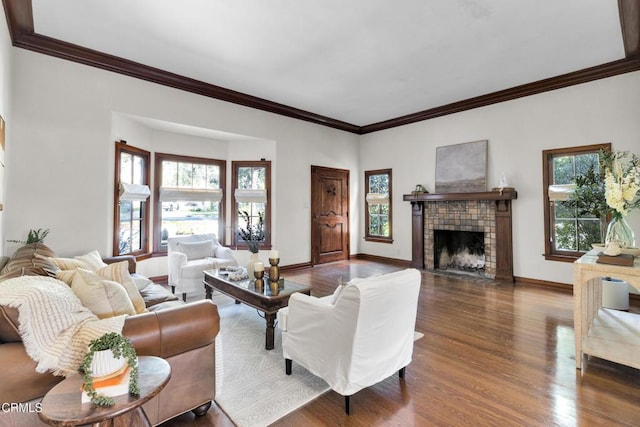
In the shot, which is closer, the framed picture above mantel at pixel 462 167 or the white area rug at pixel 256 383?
the white area rug at pixel 256 383

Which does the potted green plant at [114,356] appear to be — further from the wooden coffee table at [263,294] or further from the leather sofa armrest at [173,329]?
the wooden coffee table at [263,294]

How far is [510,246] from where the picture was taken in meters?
5.20

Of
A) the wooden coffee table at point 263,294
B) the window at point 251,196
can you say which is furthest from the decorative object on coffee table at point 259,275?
the window at point 251,196

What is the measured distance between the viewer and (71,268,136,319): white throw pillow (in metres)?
1.77

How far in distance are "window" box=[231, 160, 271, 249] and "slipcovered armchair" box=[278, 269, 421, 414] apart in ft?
12.7

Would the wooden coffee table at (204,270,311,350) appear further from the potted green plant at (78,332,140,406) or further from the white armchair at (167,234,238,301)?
the potted green plant at (78,332,140,406)

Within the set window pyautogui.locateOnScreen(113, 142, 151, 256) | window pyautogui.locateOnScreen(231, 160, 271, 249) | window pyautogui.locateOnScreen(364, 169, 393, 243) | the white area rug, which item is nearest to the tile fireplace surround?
window pyautogui.locateOnScreen(364, 169, 393, 243)

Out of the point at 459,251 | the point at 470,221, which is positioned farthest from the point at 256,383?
the point at 459,251

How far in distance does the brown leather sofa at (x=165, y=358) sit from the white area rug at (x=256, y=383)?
0.13 m

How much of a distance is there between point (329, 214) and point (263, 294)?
4189 mm

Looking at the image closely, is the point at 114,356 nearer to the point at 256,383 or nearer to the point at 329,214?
the point at 256,383

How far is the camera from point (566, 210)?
15.6 ft

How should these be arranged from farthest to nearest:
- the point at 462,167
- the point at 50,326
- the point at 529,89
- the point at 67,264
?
1. the point at 462,167
2. the point at 529,89
3. the point at 67,264
4. the point at 50,326

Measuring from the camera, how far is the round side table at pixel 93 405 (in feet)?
3.49
